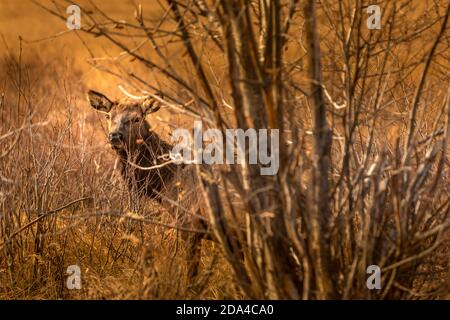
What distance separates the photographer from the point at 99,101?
7.87 m

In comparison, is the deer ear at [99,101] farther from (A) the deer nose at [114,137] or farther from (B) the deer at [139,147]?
(A) the deer nose at [114,137]

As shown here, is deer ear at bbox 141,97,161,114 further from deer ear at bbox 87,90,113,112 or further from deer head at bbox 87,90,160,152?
deer ear at bbox 87,90,113,112

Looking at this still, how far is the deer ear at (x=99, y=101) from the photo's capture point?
780 centimetres

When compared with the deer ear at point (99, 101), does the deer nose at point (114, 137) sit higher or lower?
lower

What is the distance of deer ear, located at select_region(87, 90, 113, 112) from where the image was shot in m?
7.80

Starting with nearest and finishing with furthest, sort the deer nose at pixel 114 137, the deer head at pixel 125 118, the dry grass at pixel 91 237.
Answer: the dry grass at pixel 91 237 < the deer nose at pixel 114 137 < the deer head at pixel 125 118

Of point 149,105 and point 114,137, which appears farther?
point 149,105

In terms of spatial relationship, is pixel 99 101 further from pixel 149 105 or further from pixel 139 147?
pixel 139 147

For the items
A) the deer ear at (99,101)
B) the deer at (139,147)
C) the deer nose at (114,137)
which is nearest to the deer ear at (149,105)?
the deer at (139,147)

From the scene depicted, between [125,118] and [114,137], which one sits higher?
[125,118]

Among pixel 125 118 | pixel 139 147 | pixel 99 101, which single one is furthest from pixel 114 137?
pixel 99 101

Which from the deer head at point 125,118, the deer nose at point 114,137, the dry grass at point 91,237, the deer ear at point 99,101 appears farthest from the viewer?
the deer ear at point 99,101
